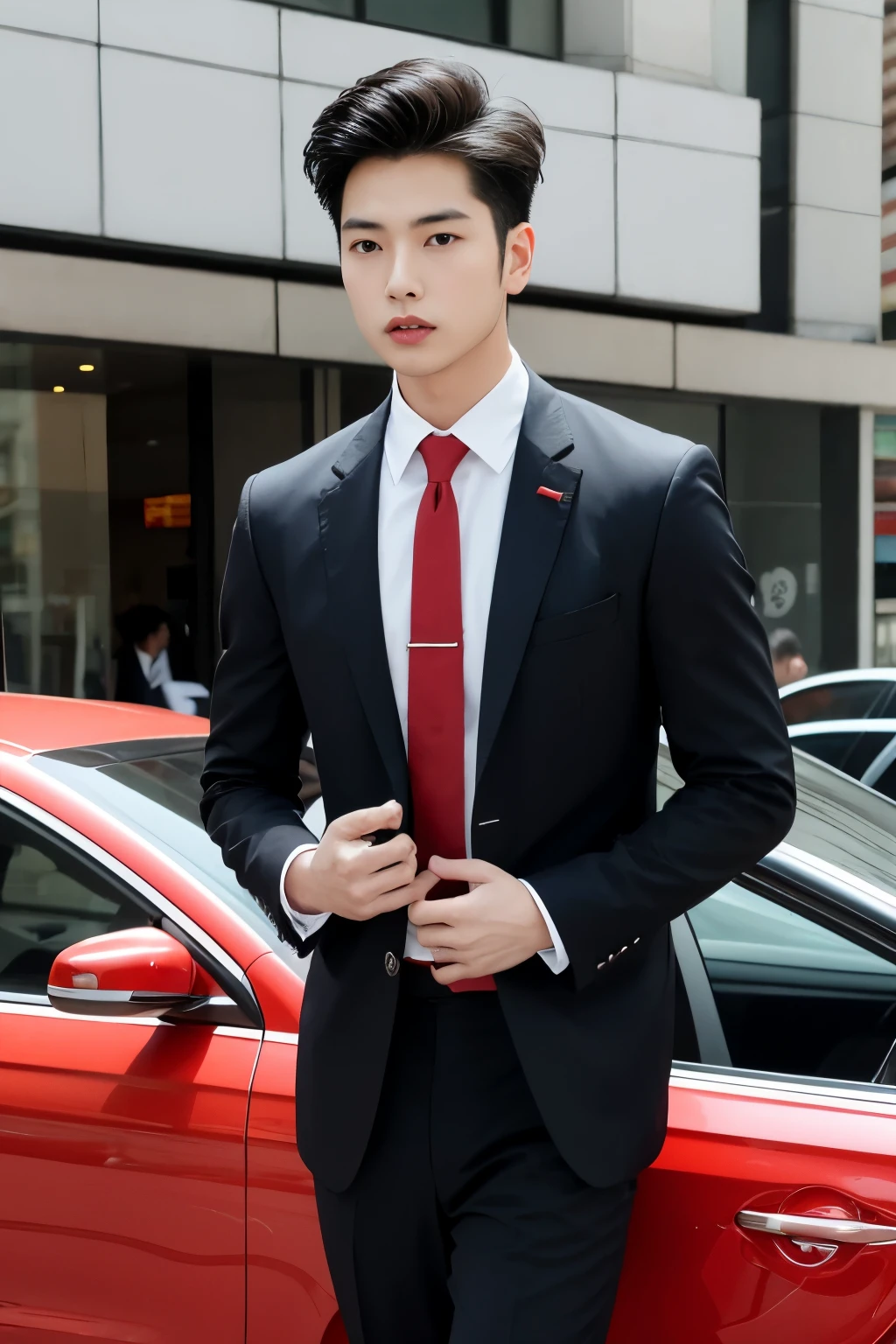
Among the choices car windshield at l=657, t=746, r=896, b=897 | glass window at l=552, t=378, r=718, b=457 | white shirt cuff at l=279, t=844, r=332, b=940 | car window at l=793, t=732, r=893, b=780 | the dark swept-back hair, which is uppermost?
glass window at l=552, t=378, r=718, b=457

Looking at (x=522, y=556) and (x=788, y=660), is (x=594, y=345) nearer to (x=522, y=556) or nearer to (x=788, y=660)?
(x=788, y=660)

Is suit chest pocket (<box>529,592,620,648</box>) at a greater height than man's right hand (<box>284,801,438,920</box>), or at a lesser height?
greater

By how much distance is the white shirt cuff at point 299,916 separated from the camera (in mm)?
1646

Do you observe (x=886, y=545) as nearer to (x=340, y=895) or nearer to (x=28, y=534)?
(x=28, y=534)

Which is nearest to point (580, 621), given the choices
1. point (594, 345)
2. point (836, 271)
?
point (594, 345)

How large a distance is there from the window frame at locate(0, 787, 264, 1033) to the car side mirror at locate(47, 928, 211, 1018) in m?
0.03

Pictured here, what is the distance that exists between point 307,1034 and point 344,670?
1.45 ft

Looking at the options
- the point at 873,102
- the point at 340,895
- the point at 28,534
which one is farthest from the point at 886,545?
the point at 340,895

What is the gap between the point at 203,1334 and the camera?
6.65 feet

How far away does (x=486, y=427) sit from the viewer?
1653 mm

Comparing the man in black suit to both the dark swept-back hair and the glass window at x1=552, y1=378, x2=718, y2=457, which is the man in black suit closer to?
the dark swept-back hair

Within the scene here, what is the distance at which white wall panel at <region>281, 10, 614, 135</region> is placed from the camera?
392 inches

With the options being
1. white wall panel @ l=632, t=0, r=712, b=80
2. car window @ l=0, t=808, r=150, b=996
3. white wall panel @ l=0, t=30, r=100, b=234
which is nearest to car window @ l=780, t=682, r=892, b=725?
car window @ l=0, t=808, r=150, b=996

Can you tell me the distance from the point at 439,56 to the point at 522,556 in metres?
9.92
